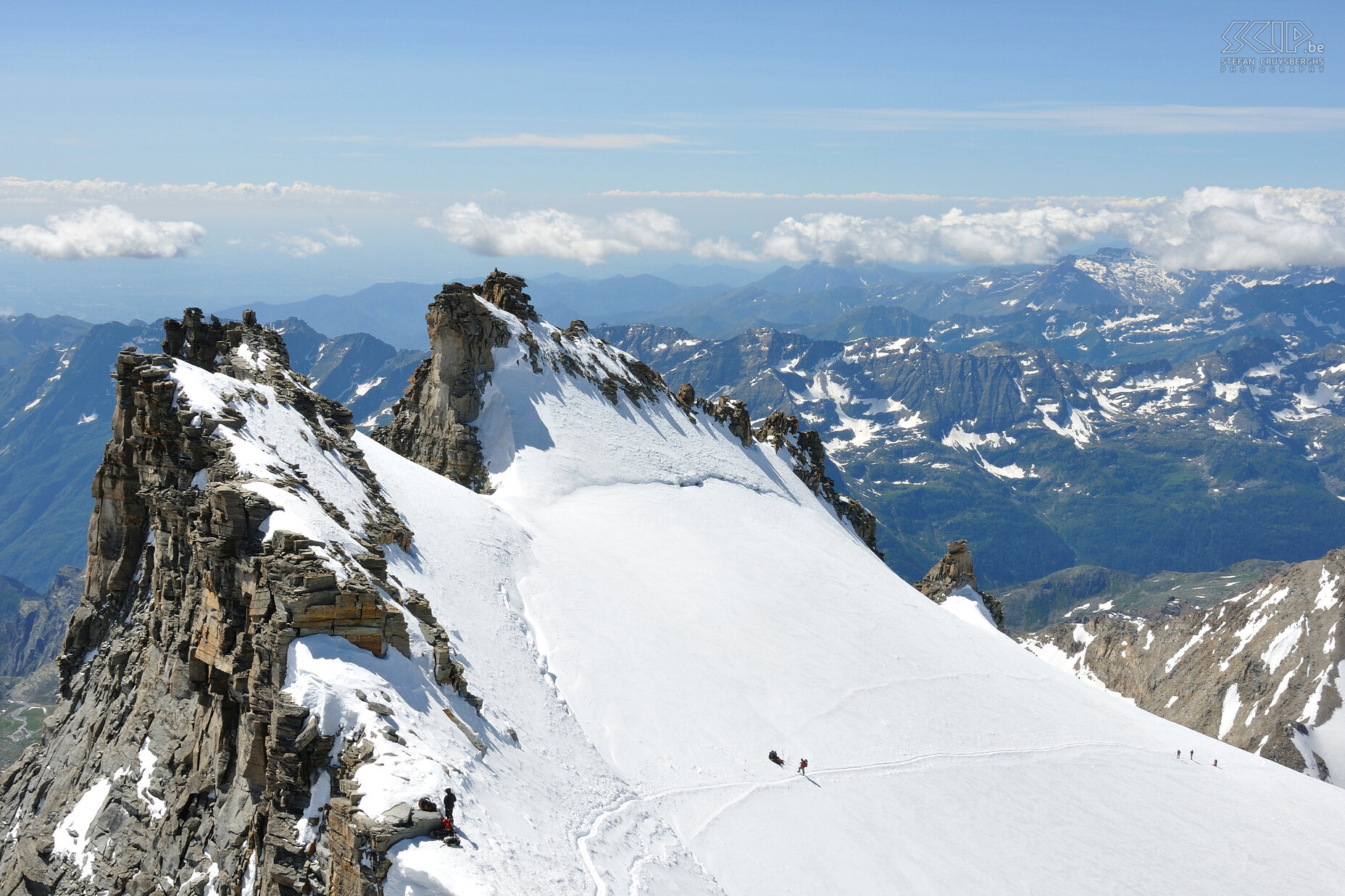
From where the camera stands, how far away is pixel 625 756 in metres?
38.8

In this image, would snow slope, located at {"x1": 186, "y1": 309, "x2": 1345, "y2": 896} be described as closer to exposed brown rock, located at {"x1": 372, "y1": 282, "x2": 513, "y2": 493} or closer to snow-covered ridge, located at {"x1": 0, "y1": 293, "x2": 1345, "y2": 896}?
snow-covered ridge, located at {"x1": 0, "y1": 293, "x2": 1345, "y2": 896}

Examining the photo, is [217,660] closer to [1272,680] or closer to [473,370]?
[473,370]

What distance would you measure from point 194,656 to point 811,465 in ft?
334

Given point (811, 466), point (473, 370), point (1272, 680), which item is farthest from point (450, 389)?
point (1272, 680)

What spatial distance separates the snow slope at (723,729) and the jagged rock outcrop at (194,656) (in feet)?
6.53

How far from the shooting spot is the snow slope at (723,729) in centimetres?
2802

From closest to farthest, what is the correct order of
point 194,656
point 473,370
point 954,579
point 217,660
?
point 217,660, point 194,656, point 473,370, point 954,579

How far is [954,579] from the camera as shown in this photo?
122m

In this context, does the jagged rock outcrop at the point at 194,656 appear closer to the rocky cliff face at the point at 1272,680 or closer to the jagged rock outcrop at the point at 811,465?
the jagged rock outcrop at the point at 811,465

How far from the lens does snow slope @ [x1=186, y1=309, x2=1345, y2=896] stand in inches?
1103

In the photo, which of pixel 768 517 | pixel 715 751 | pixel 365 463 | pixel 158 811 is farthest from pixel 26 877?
pixel 768 517

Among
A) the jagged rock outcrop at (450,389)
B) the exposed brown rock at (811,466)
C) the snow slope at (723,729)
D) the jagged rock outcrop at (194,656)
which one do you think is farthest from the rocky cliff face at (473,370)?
the jagged rock outcrop at (194,656)

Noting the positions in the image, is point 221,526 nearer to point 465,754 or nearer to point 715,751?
point 465,754

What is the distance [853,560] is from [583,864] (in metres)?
62.7
